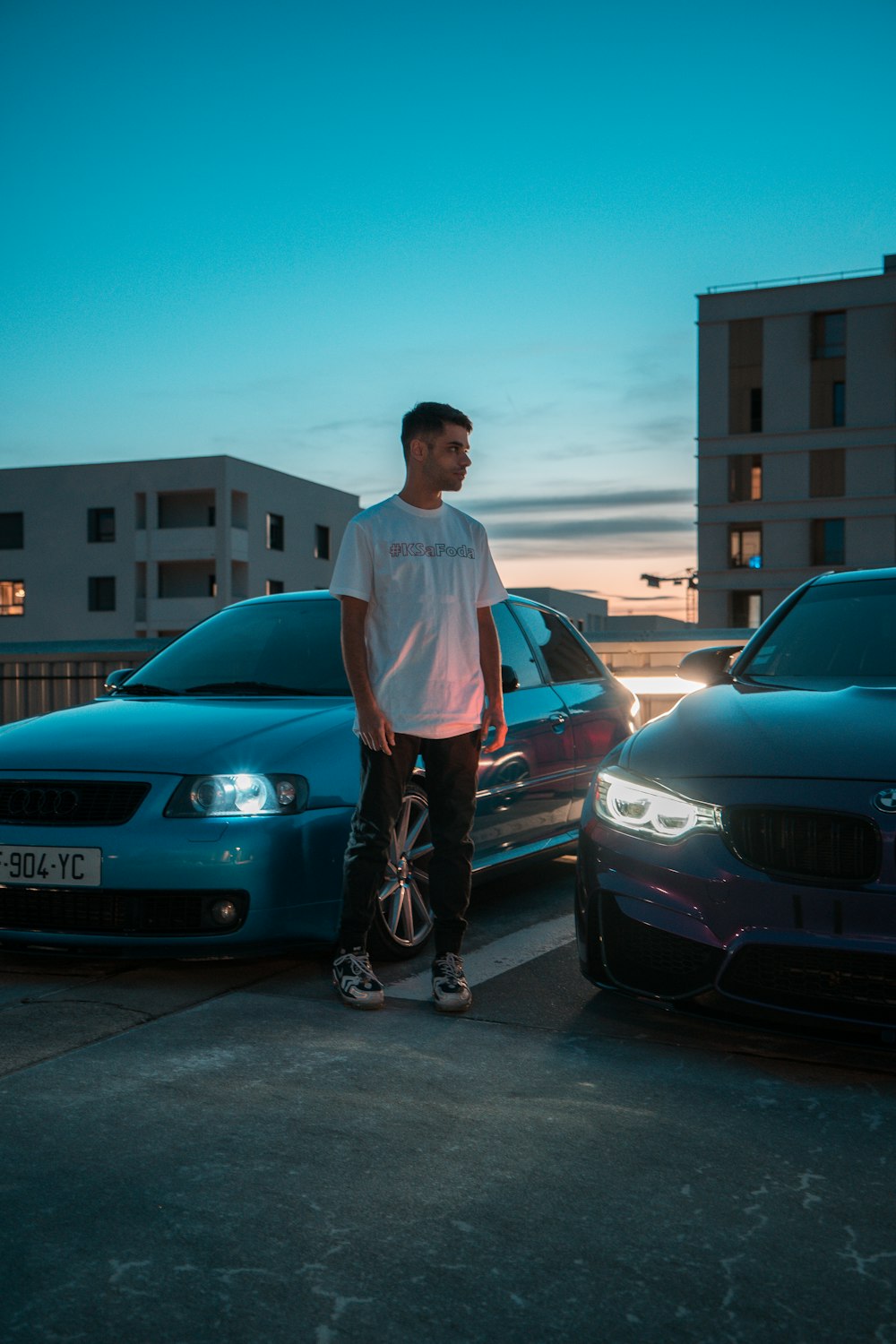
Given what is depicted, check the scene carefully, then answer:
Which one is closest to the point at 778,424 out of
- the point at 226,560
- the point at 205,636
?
the point at 226,560

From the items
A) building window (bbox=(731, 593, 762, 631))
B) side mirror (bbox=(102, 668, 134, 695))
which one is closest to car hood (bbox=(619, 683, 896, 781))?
side mirror (bbox=(102, 668, 134, 695))

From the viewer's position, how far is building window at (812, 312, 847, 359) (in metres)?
64.5

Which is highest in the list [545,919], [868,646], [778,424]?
[778,424]

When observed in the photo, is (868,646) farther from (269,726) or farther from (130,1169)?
(130,1169)

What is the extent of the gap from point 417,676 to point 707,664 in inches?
52.6

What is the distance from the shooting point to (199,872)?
4.25m

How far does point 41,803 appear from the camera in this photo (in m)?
4.46

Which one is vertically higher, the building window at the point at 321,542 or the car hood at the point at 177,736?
the building window at the point at 321,542

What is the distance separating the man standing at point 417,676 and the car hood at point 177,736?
46cm

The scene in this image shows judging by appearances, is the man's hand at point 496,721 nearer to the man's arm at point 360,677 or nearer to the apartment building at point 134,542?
the man's arm at point 360,677

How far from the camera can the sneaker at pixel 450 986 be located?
162 inches

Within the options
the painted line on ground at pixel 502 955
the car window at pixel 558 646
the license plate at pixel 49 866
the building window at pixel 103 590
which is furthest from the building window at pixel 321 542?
the license plate at pixel 49 866

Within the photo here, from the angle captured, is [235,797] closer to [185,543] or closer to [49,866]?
[49,866]

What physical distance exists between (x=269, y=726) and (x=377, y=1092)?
5.18 ft
